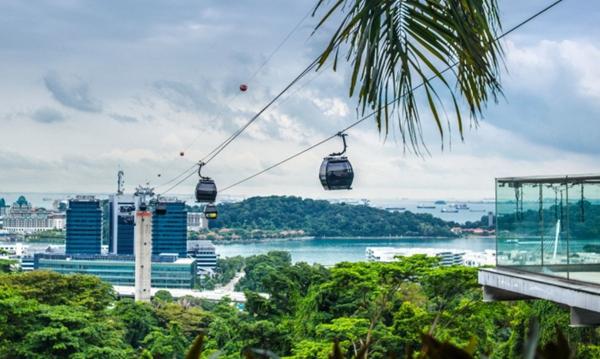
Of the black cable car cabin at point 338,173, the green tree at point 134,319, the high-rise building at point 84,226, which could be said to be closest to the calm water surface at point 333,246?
the high-rise building at point 84,226

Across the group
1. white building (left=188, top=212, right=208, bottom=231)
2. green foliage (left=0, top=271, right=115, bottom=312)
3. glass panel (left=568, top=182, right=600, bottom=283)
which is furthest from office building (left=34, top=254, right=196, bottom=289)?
glass panel (left=568, top=182, right=600, bottom=283)

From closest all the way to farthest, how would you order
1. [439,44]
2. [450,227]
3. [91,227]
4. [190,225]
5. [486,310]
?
[439,44], [486,310], [91,227], [450,227], [190,225]

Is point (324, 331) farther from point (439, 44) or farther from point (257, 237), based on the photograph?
point (257, 237)

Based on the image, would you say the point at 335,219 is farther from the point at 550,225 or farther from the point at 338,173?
the point at 550,225

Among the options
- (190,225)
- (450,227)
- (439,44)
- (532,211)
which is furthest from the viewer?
(190,225)

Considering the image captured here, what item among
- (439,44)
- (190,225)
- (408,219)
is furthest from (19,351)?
(190,225)

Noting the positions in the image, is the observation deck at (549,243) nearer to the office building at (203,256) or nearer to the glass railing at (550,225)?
the glass railing at (550,225)

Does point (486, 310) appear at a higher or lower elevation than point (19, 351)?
higher

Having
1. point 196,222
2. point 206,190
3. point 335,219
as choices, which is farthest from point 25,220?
point 206,190
